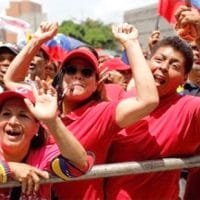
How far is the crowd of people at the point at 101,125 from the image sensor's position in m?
2.73

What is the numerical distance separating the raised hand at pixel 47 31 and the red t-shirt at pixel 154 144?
897mm

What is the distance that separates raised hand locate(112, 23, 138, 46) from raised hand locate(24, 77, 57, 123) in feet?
2.14

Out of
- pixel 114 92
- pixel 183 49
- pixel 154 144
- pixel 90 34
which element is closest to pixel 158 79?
pixel 183 49

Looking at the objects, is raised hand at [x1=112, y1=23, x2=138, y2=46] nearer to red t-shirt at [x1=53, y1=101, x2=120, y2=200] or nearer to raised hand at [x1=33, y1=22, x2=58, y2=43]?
red t-shirt at [x1=53, y1=101, x2=120, y2=200]

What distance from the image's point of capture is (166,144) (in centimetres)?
324

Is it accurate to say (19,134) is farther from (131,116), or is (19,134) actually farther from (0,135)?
(131,116)

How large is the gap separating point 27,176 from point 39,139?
0.30 metres

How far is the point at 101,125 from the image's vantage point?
10.0 feet

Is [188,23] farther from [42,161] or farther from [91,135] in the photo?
[42,161]

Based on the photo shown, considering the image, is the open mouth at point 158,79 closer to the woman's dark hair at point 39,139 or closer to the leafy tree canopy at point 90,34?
the woman's dark hair at point 39,139

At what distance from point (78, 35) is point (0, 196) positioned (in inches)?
2309

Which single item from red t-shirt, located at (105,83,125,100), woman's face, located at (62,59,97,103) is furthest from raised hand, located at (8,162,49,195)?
red t-shirt, located at (105,83,125,100)

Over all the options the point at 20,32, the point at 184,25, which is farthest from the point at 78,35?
the point at 184,25

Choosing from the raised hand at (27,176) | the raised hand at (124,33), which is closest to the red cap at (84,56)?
the raised hand at (124,33)
